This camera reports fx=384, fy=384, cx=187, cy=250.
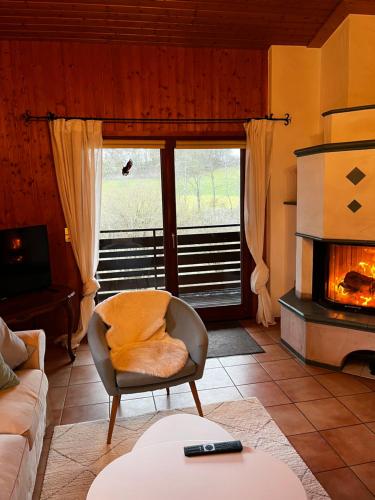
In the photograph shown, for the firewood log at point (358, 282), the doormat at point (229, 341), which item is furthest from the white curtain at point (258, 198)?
the firewood log at point (358, 282)

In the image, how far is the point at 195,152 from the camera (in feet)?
13.3

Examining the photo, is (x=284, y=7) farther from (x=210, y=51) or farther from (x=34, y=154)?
(x=34, y=154)

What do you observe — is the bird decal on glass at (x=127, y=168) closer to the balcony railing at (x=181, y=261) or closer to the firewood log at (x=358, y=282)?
the balcony railing at (x=181, y=261)

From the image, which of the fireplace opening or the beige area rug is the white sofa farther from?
the fireplace opening

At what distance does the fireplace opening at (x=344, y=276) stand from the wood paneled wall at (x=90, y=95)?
1.61 meters

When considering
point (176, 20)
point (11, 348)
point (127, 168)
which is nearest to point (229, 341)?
point (127, 168)

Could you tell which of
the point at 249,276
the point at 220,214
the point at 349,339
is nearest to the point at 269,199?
the point at 220,214

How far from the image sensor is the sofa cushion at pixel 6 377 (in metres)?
2.08

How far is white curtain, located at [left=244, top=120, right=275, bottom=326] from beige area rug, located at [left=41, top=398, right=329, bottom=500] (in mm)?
1575

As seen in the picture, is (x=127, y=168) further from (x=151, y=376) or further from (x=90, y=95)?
(x=151, y=376)

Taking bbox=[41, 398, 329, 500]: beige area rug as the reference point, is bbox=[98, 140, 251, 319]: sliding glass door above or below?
above

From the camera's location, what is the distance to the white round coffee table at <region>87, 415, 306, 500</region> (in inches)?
55.6

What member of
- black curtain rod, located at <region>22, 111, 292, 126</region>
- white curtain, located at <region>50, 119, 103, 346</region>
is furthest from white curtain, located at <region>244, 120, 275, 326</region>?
white curtain, located at <region>50, 119, 103, 346</region>

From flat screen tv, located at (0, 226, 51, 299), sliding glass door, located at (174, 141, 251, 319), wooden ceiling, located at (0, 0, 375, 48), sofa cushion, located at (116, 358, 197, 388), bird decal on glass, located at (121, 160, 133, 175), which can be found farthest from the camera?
sliding glass door, located at (174, 141, 251, 319)
